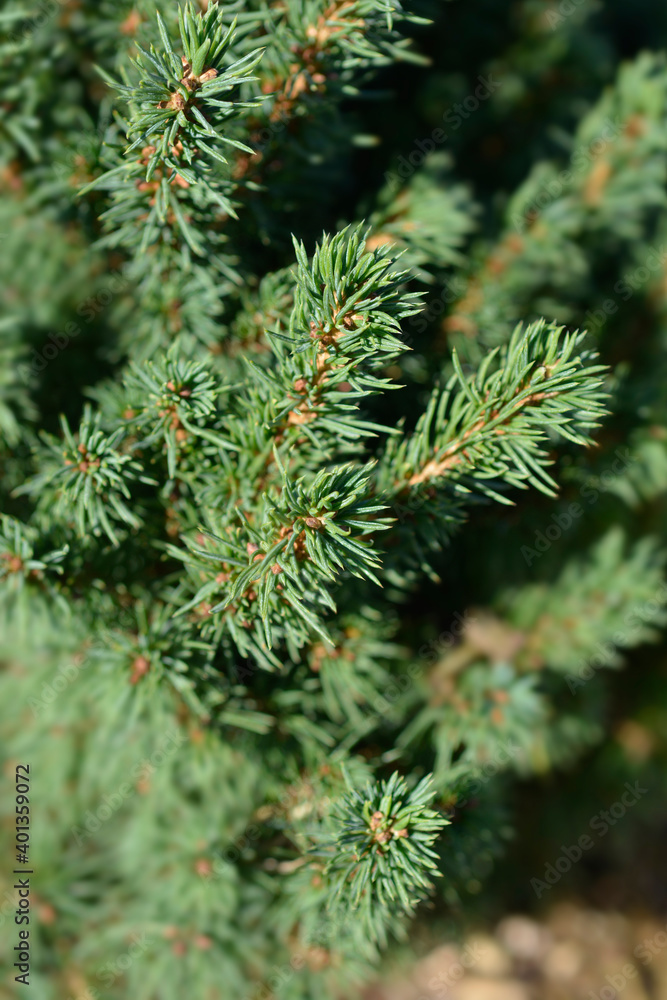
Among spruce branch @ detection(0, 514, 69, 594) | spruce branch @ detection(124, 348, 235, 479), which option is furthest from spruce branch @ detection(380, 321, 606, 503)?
spruce branch @ detection(0, 514, 69, 594)

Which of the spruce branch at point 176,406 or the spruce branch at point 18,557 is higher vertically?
the spruce branch at point 176,406

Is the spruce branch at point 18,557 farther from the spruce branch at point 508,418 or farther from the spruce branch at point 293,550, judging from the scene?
the spruce branch at point 508,418

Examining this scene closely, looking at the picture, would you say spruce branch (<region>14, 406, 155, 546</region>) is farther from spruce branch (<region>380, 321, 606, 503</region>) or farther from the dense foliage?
spruce branch (<region>380, 321, 606, 503</region>)

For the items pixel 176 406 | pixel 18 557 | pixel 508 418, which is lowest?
pixel 18 557

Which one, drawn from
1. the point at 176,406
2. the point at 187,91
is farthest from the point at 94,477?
the point at 187,91

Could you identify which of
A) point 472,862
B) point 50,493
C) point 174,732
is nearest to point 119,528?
point 50,493

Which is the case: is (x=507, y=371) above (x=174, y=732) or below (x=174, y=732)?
above

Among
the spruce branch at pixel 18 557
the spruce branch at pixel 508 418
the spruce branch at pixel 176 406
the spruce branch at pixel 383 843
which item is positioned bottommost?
the spruce branch at pixel 18 557

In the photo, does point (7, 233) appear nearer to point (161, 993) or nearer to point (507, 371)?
point (507, 371)

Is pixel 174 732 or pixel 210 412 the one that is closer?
pixel 210 412

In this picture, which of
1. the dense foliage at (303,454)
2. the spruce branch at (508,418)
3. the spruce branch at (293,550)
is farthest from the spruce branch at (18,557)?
the spruce branch at (508,418)

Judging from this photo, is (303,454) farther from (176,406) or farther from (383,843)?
(383,843)
